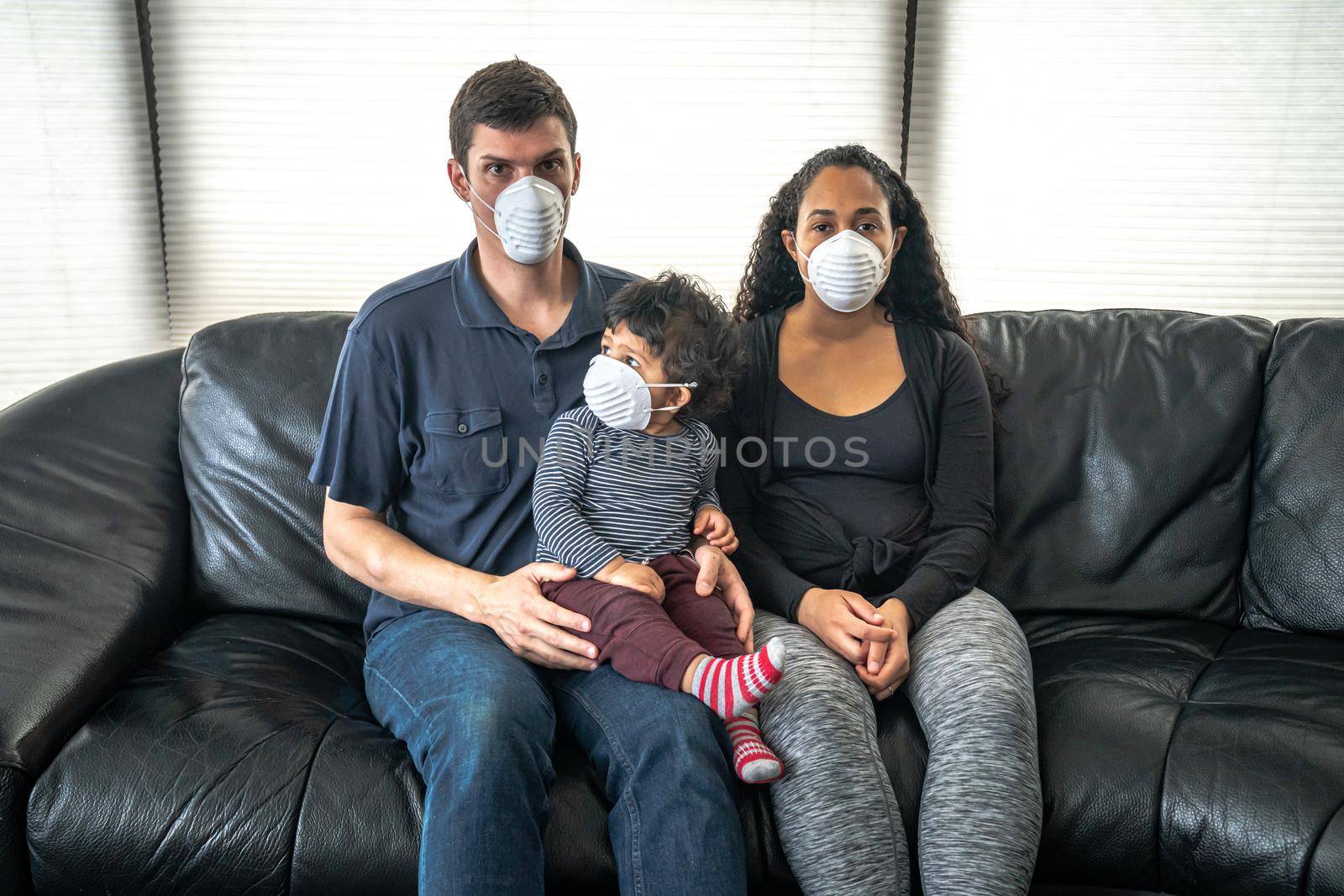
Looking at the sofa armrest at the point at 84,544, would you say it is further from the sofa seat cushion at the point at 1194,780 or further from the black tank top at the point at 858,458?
the sofa seat cushion at the point at 1194,780

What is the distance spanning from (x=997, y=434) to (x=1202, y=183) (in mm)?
1230

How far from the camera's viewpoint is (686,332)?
5.59ft

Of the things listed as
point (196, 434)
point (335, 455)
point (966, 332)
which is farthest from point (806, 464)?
point (196, 434)

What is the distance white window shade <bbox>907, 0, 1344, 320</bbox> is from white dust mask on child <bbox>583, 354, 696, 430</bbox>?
55.7 inches

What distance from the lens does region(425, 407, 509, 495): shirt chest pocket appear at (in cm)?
177

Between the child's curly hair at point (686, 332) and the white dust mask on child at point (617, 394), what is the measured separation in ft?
0.17

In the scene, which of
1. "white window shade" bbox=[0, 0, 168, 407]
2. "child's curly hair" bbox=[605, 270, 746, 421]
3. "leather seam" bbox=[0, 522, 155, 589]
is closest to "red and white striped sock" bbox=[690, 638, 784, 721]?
"child's curly hair" bbox=[605, 270, 746, 421]

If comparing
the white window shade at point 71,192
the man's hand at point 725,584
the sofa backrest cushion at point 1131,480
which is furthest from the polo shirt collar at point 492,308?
the white window shade at point 71,192

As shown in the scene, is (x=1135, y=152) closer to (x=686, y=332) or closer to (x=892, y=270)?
(x=892, y=270)

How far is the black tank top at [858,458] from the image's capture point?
1.92m

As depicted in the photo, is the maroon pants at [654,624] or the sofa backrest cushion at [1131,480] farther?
the sofa backrest cushion at [1131,480]

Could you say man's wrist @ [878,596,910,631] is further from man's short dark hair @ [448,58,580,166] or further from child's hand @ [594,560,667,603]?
man's short dark hair @ [448,58,580,166]

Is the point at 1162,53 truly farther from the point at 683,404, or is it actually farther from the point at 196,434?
the point at 196,434

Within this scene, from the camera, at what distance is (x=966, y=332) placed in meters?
2.13
